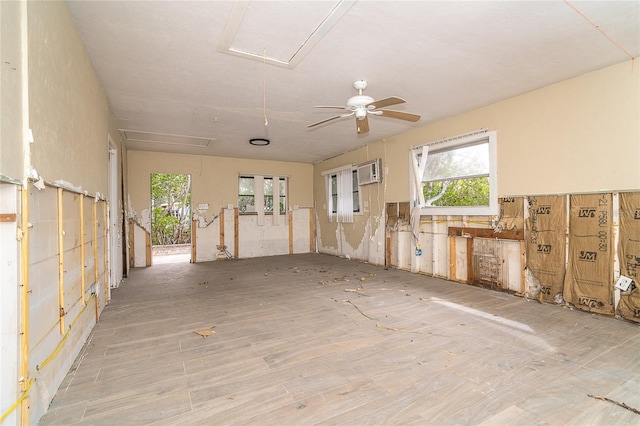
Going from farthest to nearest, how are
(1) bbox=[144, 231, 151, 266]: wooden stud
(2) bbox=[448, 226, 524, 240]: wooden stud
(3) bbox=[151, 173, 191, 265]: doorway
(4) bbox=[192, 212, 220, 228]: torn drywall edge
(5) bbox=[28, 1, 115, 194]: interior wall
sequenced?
(3) bbox=[151, 173, 191, 265]: doorway
(4) bbox=[192, 212, 220, 228]: torn drywall edge
(1) bbox=[144, 231, 151, 266]: wooden stud
(2) bbox=[448, 226, 524, 240]: wooden stud
(5) bbox=[28, 1, 115, 194]: interior wall

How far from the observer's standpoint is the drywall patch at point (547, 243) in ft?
12.4

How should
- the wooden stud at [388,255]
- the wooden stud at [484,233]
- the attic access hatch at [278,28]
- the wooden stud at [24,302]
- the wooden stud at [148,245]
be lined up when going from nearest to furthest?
the wooden stud at [24,302], the attic access hatch at [278,28], the wooden stud at [484,233], the wooden stud at [388,255], the wooden stud at [148,245]

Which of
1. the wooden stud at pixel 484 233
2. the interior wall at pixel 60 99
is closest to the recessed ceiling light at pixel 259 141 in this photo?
the interior wall at pixel 60 99

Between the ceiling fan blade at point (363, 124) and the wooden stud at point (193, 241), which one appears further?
the wooden stud at point (193, 241)

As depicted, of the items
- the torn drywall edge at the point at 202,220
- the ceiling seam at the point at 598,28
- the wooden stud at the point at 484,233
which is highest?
the ceiling seam at the point at 598,28

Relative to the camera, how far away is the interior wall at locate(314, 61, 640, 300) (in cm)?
329

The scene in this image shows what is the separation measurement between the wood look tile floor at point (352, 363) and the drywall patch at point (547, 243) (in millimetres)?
323

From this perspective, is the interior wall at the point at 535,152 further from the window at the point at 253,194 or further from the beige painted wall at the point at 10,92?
the beige painted wall at the point at 10,92

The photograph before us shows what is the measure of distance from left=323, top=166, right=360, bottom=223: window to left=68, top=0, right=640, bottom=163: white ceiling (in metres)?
3.02

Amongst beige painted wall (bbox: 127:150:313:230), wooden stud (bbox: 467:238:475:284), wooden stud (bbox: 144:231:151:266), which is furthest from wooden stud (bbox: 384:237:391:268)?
wooden stud (bbox: 144:231:151:266)

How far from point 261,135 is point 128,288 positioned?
376cm

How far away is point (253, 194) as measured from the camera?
875cm

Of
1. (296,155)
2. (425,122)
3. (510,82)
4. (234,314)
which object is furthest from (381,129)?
(234,314)

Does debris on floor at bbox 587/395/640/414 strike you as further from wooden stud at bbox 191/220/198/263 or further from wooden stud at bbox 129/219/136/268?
wooden stud at bbox 129/219/136/268
